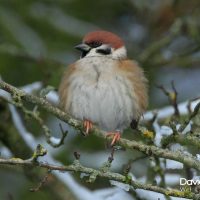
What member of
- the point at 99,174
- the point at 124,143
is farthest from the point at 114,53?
the point at 99,174

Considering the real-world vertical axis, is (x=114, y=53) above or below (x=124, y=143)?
above

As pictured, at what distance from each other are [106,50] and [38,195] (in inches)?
72.3

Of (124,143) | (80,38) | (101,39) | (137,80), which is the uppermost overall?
(80,38)

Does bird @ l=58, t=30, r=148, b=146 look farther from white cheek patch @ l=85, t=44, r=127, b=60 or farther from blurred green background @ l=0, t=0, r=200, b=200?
blurred green background @ l=0, t=0, r=200, b=200

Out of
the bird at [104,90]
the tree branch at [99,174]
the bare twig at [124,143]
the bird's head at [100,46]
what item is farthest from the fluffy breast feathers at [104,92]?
the tree branch at [99,174]

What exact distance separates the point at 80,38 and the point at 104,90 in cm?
235

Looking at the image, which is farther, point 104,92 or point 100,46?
point 100,46

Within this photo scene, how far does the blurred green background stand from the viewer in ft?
20.1

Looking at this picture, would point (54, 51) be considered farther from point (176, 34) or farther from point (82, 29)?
point (176, 34)

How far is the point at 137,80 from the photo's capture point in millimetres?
4676

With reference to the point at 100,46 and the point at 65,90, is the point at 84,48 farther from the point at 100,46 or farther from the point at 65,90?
the point at 65,90

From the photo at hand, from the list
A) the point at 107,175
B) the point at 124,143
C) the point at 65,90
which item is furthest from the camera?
the point at 65,90

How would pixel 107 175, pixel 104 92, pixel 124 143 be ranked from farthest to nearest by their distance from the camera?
pixel 104 92
pixel 124 143
pixel 107 175

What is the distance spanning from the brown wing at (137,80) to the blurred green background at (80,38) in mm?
1171
